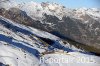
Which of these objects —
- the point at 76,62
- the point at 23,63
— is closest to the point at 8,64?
the point at 23,63

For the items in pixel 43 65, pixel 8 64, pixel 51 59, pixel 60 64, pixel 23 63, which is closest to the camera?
pixel 8 64

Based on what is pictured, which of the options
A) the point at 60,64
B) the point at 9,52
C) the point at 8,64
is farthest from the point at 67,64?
the point at 8,64

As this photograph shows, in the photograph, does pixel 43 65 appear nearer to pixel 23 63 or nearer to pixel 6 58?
pixel 23 63

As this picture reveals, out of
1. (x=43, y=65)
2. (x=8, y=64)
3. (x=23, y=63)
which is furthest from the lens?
(x=43, y=65)

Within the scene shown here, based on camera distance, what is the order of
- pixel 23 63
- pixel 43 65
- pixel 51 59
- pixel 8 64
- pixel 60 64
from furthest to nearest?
pixel 51 59, pixel 60 64, pixel 43 65, pixel 23 63, pixel 8 64

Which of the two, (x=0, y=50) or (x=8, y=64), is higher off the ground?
(x=0, y=50)

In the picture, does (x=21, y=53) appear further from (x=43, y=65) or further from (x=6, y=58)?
(x=6, y=58)

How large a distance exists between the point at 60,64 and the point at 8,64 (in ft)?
24.6

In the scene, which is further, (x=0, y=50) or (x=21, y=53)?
(x=21, y=53)

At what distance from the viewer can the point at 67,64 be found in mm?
26297

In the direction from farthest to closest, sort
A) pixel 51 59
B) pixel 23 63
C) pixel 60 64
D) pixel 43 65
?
1. pixel 51 59
2. pixel 60 64
3. pixel 43 65
4. pixel 23 63

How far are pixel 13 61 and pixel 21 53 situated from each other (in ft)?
12.1

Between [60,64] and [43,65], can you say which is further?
[60,64]

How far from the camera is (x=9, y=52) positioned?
21.8 m
